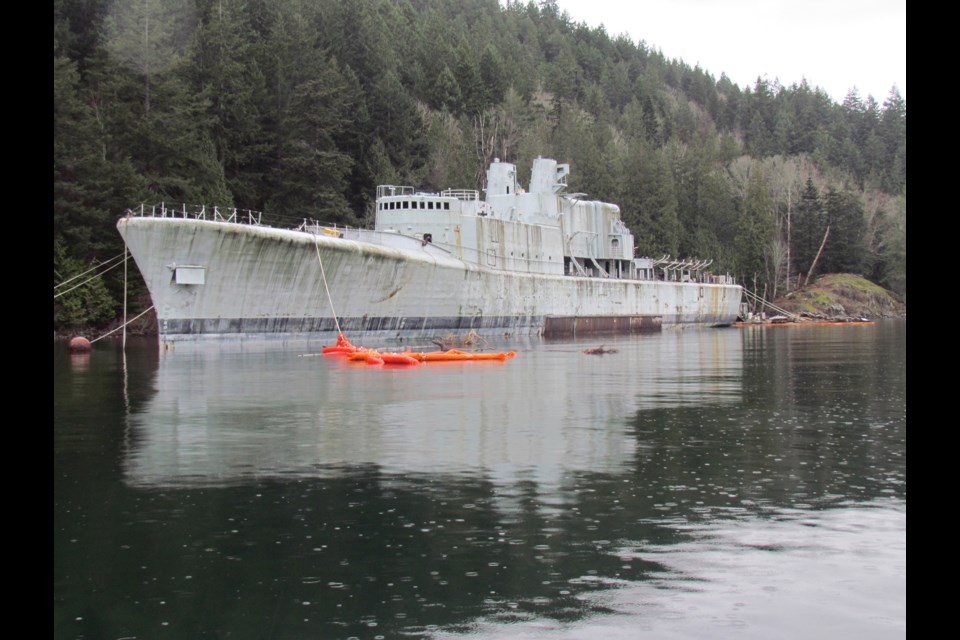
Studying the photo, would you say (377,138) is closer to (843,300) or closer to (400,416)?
(843,300)

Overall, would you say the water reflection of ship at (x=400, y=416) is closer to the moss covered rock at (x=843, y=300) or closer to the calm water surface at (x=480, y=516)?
the calm water surface at (x=480, y=516)

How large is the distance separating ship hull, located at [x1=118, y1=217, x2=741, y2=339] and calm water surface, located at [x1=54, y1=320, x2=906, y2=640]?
729 inches

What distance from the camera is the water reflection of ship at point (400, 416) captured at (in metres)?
14.8

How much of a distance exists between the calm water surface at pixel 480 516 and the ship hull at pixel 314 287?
60.7 ft

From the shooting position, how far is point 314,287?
46.7 metres

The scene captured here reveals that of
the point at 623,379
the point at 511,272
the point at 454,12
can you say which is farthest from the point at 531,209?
the point at 454,12

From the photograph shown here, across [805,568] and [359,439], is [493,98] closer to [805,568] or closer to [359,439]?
[359,439]

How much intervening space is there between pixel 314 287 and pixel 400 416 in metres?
27.4

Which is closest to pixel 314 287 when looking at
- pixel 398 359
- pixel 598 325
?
pixel 398 359

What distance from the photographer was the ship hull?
41625 mm

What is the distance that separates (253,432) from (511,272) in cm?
4301

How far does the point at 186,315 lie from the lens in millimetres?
42438

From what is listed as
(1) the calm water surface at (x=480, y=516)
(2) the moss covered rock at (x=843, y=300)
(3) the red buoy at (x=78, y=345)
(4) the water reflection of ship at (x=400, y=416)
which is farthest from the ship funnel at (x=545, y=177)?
(1) the calm water surface at (x=480, y=516)

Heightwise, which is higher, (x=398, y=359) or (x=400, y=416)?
(x=398, y=359)
